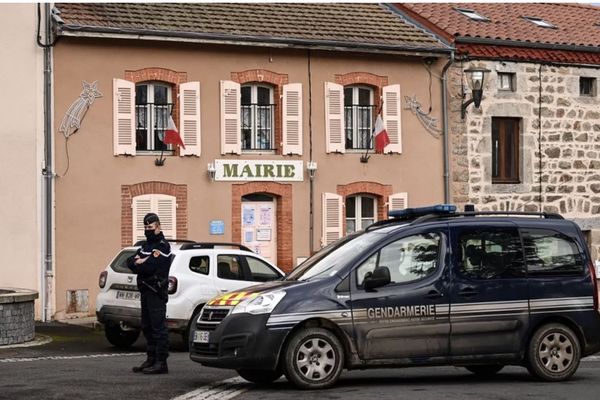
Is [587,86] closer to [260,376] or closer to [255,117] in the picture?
[255,117]

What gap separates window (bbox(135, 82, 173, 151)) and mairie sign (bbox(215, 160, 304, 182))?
124cm

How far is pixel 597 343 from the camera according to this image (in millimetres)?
14867

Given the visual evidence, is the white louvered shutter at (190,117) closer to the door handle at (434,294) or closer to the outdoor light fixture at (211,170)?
the outdoor light fixture at (211,170)

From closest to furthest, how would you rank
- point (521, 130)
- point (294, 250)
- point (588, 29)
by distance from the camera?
1. point (294, 250)
2. point (521, 130)
3. point (588, 29)

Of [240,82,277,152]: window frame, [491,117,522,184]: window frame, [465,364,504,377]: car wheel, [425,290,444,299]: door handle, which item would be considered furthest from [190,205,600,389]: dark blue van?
[491,117,522,184]: window frame

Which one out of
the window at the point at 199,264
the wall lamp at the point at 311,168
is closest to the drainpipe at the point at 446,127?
the wall lamp at the point at 311,168

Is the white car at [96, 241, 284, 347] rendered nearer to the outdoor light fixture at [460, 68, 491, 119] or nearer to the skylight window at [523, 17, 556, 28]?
the outdoor light fixture at [460, 68, 491, 119]

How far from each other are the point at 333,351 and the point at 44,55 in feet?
47.1

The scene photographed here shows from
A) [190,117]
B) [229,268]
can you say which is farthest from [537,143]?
[229,268]

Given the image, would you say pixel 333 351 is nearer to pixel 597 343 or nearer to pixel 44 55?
pixel 597 343

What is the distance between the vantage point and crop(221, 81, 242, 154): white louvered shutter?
28375 mm

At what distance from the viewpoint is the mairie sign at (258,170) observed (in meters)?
28.4

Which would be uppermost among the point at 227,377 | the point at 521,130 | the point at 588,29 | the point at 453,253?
the point at 588,29

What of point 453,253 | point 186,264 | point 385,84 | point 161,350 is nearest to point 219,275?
point 186,264
